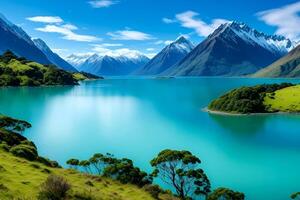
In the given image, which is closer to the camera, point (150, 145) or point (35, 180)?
point (35, 180)

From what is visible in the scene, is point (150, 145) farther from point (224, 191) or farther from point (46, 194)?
point (46, 194)

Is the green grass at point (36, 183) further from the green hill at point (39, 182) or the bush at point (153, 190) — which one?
the bush at point (153, 190)

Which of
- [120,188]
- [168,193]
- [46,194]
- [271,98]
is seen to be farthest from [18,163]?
[271,98]

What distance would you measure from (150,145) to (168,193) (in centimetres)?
4059

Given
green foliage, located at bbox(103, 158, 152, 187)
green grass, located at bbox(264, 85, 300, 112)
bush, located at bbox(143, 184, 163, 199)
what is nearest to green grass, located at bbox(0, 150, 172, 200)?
bush, located at bbox(143, 184, 163, 199)

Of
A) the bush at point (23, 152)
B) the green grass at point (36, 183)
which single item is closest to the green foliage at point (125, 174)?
the green grass at point (36, 183)

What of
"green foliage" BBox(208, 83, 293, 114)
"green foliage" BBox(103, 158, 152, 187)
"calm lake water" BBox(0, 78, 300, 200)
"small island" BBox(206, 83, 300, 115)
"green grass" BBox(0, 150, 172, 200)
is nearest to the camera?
"green grass" BBox(0, 150, 172, 200)

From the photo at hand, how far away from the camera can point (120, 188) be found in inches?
1766

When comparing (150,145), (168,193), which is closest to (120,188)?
(168,193)

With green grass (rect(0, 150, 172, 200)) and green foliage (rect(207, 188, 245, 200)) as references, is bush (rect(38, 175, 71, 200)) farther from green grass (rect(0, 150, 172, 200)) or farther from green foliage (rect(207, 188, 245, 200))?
green foliage (rect(207, 188, 245, 200))

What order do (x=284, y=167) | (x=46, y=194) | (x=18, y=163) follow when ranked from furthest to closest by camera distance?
1. (x=284, y=167)
2. (x=18, y=163)
3. (x=46, y=194)

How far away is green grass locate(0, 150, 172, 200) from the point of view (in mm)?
31203

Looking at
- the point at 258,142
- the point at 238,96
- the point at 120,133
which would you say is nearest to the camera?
the point at 258,142

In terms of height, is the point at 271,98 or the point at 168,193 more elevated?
the point at 271,98
